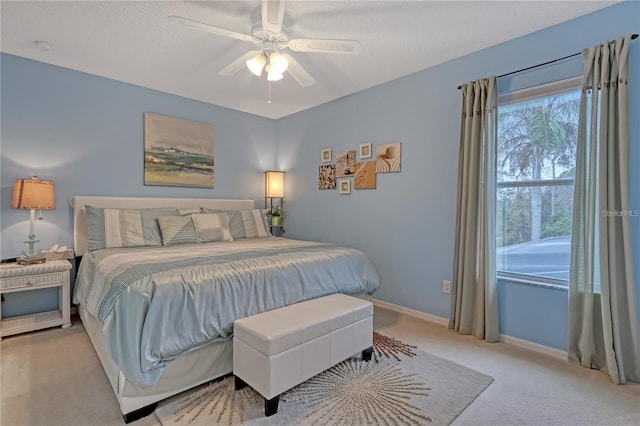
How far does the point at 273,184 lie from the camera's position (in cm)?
477

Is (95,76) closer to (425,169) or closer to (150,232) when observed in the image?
(150,232)

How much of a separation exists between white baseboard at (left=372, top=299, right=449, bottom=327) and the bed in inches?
23.5

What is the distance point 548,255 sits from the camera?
8.16 ft

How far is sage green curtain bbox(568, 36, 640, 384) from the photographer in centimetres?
200

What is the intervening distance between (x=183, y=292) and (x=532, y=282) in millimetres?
2601

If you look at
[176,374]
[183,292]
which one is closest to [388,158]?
[183,292]

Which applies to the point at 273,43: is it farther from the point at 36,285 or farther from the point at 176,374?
the point at 36,285

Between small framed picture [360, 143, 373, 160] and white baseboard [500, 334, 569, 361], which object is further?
small framed picture [360, 143, 373, 160]

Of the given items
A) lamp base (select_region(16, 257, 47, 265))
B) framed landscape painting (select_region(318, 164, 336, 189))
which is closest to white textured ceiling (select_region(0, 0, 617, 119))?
framed landscape painting (select_region(318, 164, 336, 189))

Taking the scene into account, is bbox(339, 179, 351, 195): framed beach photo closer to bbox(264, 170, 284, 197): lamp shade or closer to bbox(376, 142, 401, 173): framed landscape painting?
bbox(376, 142, 401, 173): framed landscape painting

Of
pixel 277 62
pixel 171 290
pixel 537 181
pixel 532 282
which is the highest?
pixel 277 62

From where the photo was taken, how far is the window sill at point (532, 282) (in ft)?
7.81

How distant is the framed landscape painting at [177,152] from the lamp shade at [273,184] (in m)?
0.87

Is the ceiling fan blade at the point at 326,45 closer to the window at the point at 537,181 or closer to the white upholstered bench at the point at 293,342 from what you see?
the window at the point at 537,181
